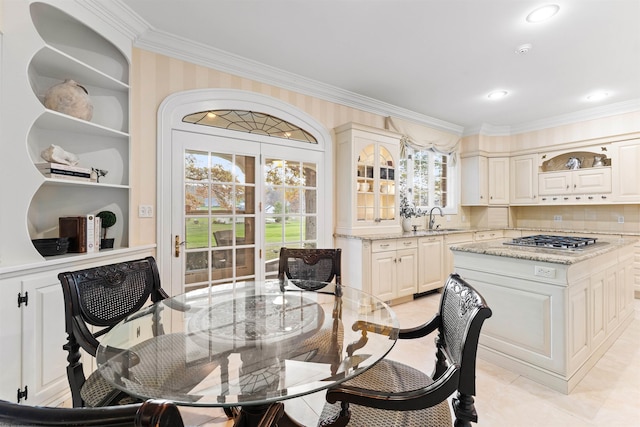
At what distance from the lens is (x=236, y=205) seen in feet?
9.82

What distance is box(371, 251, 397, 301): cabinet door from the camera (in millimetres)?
3508

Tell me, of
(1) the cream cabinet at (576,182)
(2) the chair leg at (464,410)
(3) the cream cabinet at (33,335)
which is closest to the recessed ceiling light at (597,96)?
(1) the cream cabinet at (576,182)

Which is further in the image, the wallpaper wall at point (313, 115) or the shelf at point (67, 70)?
the wallpaper wall at point (313, 115)

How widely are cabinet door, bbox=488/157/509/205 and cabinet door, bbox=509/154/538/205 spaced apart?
0.08 meters

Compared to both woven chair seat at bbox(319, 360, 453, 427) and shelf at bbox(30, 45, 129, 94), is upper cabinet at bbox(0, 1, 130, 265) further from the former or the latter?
woven chair seat at bbox(319, 360, 453, 427)

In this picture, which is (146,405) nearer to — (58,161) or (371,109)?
(58,161)

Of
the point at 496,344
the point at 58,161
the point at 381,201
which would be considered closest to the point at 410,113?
the point at 381,201

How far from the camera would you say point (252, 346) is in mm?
1248

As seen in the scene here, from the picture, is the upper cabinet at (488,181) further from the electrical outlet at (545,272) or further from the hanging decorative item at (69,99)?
the hanging decorative item at (69,99)

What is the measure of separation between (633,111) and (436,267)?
351 cm

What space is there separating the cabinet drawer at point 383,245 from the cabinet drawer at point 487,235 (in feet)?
5.97

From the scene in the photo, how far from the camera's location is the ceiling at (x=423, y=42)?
2223mm

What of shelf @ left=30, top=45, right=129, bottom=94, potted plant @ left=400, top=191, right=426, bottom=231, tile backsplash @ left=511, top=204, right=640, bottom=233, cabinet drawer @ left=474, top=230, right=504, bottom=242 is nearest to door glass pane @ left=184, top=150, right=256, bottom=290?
shelf @ left=30, top=45, right=129, bottom=94

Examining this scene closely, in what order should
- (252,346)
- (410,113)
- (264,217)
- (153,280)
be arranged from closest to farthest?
(252,346) → (153,280) → (264,217) → (410,113)
